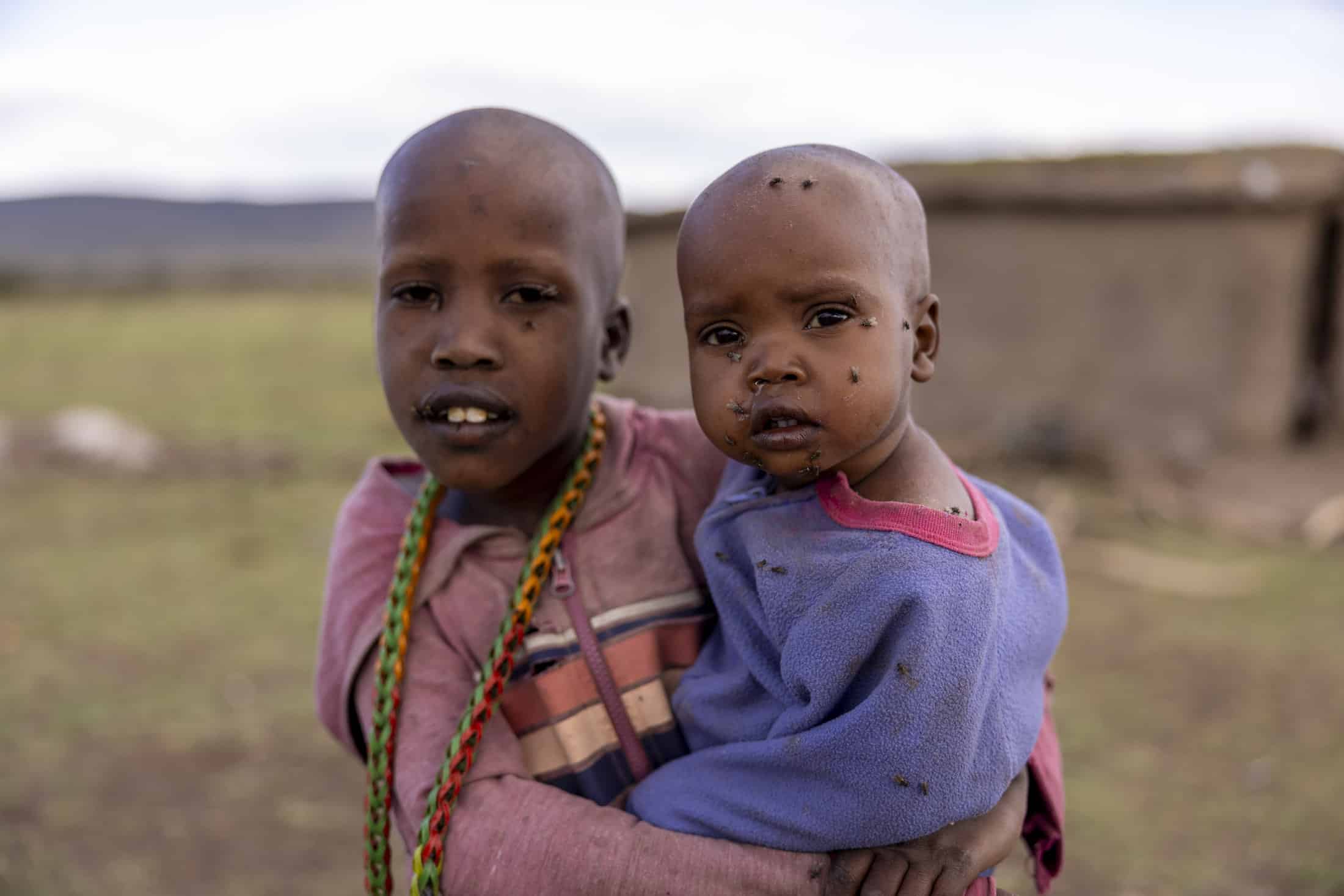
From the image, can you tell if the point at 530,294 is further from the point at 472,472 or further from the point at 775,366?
the point at 775,366

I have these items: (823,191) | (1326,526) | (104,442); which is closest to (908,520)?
(823,191)

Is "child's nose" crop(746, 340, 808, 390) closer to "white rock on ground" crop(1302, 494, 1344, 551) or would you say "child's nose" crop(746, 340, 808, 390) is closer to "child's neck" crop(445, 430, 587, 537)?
"child's neck" crop(445, 430, 587, 537)

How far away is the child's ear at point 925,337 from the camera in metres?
1.31

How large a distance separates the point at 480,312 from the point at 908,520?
1.88 ft

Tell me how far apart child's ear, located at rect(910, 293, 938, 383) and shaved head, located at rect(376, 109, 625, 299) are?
441mm

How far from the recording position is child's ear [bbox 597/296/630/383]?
1.59 meters

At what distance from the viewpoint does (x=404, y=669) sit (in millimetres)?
1431

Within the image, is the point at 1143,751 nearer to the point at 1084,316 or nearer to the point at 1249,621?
the point at 1249,621

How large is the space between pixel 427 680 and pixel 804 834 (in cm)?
51

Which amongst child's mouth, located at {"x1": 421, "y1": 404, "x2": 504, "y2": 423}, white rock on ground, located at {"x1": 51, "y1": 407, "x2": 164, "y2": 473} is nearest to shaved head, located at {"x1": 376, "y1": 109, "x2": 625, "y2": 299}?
child's mouth, located at {"x1": 421, "y1": 404, "x2": 504, "y2": 423}

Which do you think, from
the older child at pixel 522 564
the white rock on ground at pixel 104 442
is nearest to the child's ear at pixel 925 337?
the older child at pixel 522 564

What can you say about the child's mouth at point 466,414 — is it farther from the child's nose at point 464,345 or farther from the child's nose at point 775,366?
the child's nose at point 775,366

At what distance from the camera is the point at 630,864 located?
4.17ft

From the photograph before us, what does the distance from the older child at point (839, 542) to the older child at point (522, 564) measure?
3.8 inches
